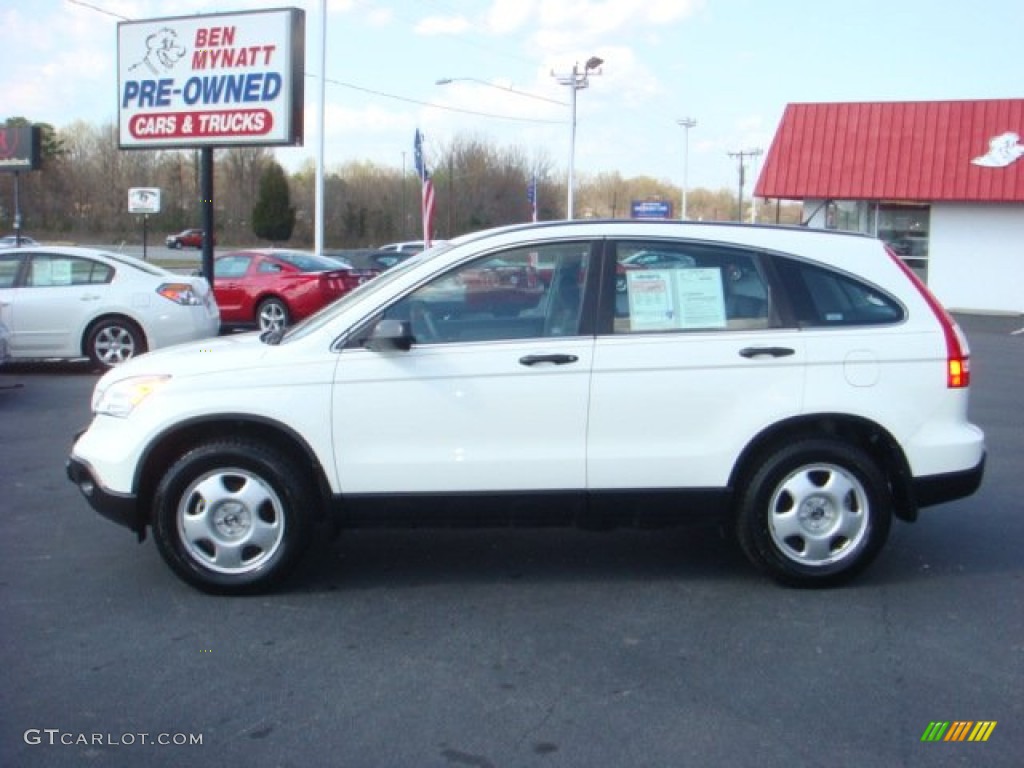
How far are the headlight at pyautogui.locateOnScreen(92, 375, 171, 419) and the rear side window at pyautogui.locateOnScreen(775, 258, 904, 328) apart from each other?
9.91 ft

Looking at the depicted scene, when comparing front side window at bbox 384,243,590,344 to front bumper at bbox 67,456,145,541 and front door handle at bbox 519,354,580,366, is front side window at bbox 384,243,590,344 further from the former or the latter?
front bumper at bbox 67,456,145,541

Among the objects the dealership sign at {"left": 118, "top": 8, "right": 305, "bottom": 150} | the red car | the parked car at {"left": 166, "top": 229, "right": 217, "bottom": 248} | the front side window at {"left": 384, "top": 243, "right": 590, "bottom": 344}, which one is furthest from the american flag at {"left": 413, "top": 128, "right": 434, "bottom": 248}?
the parked car at {"left": 166, "top": 229, "right": 217, "bottom": 248}

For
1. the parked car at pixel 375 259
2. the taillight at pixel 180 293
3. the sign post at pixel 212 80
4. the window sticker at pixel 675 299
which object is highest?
the sign post at pixel 212 80

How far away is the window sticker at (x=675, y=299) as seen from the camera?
5.36 metres

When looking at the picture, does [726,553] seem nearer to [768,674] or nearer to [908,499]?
[908,499]

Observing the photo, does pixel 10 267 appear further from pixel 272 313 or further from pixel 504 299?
pixel 504 299

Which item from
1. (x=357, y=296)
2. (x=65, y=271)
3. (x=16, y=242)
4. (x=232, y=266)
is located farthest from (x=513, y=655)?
(x=16, y=242)

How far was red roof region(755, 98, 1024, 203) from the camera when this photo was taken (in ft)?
93.7

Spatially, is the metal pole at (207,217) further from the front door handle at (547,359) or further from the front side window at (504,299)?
the front door handle at (547,359)

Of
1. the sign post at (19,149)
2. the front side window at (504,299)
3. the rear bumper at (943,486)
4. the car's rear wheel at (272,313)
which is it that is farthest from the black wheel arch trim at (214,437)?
the sign post at (19,149)

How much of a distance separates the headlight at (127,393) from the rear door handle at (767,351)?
2.74 metres

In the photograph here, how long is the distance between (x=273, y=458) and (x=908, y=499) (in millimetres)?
3068

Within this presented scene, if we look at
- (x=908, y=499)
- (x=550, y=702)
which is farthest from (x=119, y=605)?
(x=908, y=499)

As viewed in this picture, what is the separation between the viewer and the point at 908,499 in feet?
18.0
